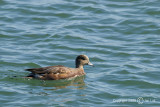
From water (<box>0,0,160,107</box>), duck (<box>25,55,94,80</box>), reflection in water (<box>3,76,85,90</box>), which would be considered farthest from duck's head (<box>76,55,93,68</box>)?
reflection in water (<box>3,76,85,90</box>)

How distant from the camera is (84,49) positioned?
57.1 ft

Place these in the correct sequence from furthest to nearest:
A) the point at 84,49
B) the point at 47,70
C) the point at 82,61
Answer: the point at 84,49
the point at 82,61
the point at 47,70

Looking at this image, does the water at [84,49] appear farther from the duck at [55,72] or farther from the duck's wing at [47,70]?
the duck's wing at [47,70]

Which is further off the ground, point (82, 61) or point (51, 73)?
point (82, 61)

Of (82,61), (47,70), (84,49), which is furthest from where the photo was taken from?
(84,49)

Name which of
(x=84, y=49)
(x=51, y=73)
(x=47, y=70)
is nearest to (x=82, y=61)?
(x=51, y=73)

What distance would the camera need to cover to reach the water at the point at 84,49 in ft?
43.0

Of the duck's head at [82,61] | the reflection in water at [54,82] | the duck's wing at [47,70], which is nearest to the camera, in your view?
the reflection in water at [54,82]

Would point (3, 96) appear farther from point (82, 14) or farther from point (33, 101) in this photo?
point (82, 14)

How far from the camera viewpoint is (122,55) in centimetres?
1683

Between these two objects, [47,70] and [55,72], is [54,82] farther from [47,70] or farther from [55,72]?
[47,70]

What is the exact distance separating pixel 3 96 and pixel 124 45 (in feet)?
21.5

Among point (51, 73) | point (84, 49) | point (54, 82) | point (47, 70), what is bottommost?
point (54, 82)

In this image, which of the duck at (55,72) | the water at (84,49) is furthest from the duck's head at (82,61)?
the water at (84,49)
